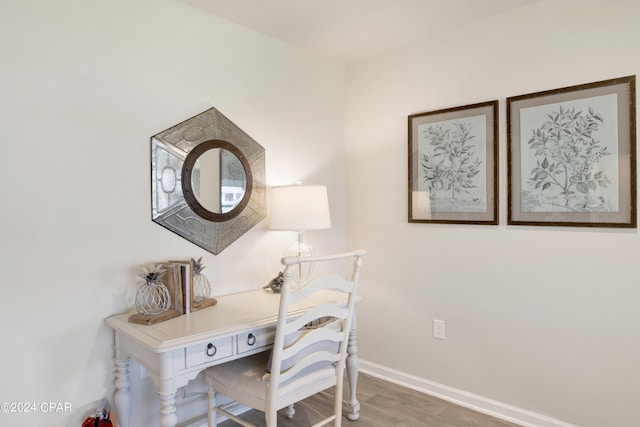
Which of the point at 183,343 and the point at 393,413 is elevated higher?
the point at 183,343

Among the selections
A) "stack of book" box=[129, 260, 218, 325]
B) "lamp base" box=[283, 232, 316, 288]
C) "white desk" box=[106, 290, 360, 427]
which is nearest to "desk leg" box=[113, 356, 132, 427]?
"white desk" box=[106, 290, 360, 427]

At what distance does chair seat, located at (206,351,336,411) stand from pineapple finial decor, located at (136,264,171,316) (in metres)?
0.38

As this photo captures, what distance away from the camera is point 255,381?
5.65ft

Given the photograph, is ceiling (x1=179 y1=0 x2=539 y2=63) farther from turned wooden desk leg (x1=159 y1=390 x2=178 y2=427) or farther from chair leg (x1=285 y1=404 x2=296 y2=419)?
chair leg (x1=285 y1=404 x2=296 y2=419)

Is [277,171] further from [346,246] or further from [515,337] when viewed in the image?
[515,337]

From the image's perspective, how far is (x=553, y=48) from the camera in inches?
Result: 82.7

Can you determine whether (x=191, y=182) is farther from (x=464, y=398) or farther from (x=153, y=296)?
(x=464, y=398)

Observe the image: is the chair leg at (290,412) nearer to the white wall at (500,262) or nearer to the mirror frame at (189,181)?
the white wall at (500,262)

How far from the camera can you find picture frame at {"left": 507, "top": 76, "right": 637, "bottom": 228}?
6.27 feet

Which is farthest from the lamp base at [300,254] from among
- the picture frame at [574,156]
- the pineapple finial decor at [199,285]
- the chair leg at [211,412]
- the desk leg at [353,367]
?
the picture frame at [574,156]

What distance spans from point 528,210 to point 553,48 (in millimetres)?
847

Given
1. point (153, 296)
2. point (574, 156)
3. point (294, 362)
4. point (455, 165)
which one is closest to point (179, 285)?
point (153, 296)

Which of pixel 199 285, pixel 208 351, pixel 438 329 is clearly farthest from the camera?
pixel 438 329

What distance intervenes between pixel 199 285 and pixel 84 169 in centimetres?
74
